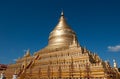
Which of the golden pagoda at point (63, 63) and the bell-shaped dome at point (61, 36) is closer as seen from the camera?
the golden pagoda at point (63, 63)

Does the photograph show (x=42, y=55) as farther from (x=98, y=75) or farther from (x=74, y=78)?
(x=98, y=75)

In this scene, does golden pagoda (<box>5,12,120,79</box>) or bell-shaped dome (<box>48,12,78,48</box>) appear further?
bell-shaped dome (<box>48,12,78,48</box>)

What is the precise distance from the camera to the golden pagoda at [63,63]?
35812mm

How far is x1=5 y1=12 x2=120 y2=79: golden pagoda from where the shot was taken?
35812mm

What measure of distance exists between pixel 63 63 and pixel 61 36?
14.2 meters

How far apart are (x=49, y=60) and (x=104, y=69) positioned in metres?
15.4

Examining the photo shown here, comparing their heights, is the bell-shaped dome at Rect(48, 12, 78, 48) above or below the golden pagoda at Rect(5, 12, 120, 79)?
above

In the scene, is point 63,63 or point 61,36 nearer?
point 63,63

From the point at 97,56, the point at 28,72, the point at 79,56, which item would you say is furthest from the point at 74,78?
the point at 28,72

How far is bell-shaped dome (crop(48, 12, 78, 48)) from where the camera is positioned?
2073 inches

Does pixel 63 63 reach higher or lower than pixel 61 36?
lower

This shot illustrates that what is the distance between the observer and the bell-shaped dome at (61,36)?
173 ft

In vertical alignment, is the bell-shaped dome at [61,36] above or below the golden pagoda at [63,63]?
above

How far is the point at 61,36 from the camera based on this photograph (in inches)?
2135
